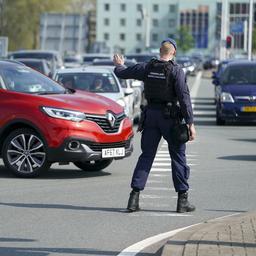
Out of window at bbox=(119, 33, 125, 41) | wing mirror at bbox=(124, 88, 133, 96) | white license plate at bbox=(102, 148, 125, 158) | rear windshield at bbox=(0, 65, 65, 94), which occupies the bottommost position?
window at bbox=(119, 33, 125, 41)

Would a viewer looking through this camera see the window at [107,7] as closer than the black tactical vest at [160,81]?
No

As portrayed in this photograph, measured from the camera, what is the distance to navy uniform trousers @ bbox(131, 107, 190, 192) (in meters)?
10.0

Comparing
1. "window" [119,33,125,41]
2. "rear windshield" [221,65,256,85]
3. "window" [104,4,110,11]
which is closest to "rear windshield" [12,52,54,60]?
"rear windshield" [221,65,256,85]

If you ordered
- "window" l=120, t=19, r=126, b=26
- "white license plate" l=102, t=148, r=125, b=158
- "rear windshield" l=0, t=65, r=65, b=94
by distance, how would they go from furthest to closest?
"window" l=120, t=19, r=126, b=26 → "rear windshield" l=0, t=65, r=65, b=94 → "white license plate" l=102, t=148, r=125, b=158

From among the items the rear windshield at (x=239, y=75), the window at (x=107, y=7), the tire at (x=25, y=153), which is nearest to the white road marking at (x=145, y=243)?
the tire at (x=25, y=153)

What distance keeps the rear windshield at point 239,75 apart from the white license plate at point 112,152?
12.2 metres

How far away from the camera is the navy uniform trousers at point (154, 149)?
32.9ft

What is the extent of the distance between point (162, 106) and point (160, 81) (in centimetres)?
27

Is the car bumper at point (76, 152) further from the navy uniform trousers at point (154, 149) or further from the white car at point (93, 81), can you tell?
the white car at point (93, 81)

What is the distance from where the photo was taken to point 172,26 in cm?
16750

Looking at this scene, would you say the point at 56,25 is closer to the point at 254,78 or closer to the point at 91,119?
the point at 254,78

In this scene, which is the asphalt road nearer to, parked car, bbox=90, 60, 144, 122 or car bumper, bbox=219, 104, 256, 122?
parked car, bbox=90, 60, 144, 122

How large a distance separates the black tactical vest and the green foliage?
85.0 meters

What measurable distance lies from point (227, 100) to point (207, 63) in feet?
266
